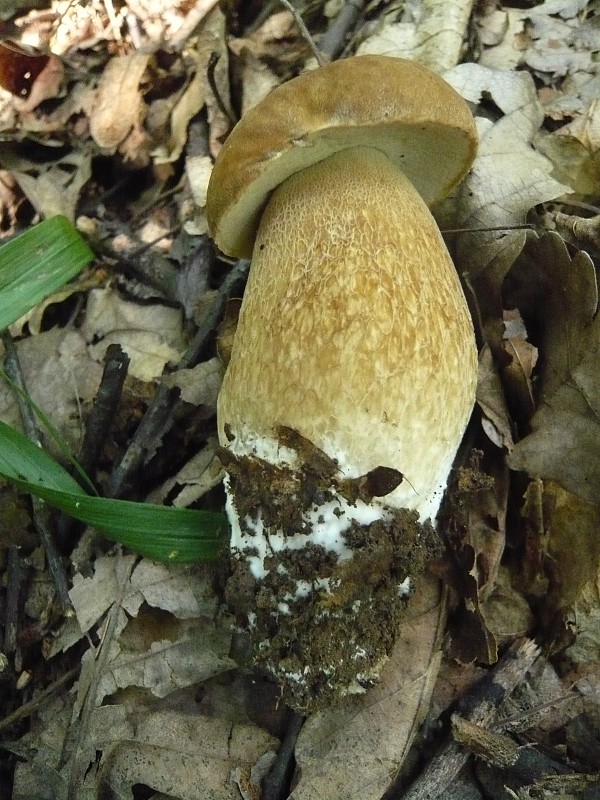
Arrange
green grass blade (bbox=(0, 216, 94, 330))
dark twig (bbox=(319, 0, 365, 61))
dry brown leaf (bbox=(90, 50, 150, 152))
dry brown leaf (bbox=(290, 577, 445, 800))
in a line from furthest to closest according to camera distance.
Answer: dry brown leaf (bbox=(90, 50, 150, 152)), dark twig (bbox=(319, 0, 365, 61)), green grass blade (bbox=(0, 216, 94, 330)), dry brown leaf (bbox=(290, 577, 445, 800))

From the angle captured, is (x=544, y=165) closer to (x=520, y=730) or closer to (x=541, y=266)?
(x=541, y=266)

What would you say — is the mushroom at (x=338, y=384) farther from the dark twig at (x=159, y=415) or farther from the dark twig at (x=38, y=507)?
the dark twig at (x=38, y=507)

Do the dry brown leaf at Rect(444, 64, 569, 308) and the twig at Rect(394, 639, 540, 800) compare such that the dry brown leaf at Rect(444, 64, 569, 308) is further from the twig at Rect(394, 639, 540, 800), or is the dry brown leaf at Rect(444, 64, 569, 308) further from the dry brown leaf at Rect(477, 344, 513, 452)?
the twig at Rect(394, 639, 540, 800)

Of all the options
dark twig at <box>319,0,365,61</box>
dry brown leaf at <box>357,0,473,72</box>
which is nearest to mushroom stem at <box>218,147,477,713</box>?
dry brown leaf at <box>357,0,473,72</box>

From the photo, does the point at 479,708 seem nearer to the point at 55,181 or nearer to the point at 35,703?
the point at 35,703

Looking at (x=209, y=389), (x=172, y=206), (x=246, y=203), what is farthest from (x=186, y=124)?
(x=209, y=389)

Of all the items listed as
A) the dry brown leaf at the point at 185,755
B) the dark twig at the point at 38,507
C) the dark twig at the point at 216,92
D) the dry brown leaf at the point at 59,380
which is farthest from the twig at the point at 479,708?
the dark twig at the point at 216,92

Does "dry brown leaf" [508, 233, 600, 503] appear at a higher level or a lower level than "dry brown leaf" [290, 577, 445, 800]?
higher
